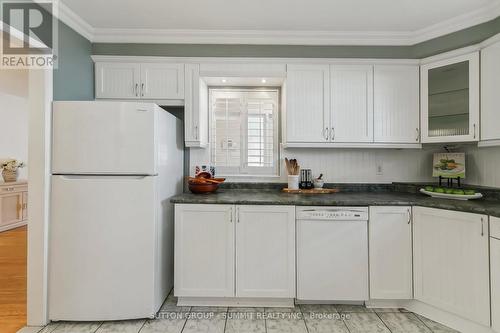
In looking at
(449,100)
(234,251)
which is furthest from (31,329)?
(449,100)

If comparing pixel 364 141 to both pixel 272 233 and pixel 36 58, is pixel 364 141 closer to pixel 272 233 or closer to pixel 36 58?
pixel 272 233

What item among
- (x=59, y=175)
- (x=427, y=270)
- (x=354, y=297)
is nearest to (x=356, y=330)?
(x=354, y=297)

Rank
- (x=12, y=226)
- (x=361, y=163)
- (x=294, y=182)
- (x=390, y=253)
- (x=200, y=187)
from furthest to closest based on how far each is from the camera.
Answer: (x=12, y=226) → (x=361, y=163) → (x=294, y=182) → (x=200, y=187) → (x=390, y=253)

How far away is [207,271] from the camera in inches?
81.5

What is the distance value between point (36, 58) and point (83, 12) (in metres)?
0.61

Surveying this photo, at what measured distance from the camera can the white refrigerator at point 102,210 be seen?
1853 mm

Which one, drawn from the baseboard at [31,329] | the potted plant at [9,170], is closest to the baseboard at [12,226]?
the potted plant at [9,170]

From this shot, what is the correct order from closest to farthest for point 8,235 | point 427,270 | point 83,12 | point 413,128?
point 427,270 → point 83,12 → point 413,128 → point 8,235

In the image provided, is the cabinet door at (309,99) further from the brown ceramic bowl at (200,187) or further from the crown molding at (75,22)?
the crown molding at (75,22)

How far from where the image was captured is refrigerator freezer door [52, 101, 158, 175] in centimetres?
185

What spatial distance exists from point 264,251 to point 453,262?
1.47m

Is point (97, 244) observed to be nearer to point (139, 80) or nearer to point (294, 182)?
point (139, 80)

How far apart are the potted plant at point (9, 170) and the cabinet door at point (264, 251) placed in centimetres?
512

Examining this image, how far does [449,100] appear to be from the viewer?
231 cm
